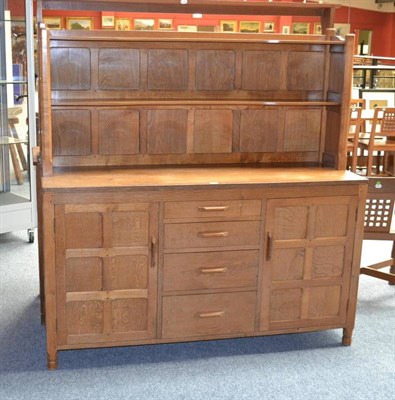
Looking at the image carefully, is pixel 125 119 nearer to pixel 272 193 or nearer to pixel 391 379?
pixel 272 193

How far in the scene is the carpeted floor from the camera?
2826mm

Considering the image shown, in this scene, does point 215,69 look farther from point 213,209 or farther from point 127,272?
point 127,272

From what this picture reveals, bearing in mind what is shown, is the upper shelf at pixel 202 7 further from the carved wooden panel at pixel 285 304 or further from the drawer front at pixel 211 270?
the carved wooden panel at pixel 285 304

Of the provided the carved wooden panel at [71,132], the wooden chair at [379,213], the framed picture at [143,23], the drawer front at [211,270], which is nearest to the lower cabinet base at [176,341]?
the drawer front at [211,270]

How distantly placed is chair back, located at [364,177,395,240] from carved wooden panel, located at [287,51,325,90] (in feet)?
2.19

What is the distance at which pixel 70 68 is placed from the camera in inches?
129

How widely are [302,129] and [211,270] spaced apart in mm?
1044

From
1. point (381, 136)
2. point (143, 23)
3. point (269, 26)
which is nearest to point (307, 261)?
point (381, 136)

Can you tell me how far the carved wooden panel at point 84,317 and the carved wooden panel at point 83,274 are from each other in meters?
0.08

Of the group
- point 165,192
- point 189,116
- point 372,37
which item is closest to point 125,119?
point 189,116

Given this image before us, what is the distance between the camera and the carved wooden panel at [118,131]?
3.35 meters

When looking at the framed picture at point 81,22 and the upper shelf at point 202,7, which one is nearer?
the upper shelf at point 202,7

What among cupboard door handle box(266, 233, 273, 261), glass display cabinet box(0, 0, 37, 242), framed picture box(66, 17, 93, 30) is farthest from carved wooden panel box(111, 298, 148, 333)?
framed picture box(66, 17, 93, 30)

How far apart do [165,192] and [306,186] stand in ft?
2.32
